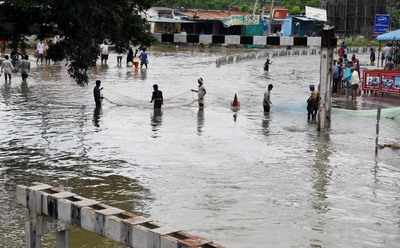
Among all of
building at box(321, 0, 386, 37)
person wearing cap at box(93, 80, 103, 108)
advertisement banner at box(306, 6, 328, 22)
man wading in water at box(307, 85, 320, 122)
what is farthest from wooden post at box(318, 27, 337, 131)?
building at box(321, 0, 386, 37)

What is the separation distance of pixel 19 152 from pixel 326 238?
8.74 m

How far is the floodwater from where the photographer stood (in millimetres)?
11383

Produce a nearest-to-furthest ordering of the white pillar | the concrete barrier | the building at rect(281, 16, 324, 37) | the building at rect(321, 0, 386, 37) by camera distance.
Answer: the concrete barrier, the white pillar, the building at rect(321, 0, 386, 37), the building at rect(281, 16, 324, 37)

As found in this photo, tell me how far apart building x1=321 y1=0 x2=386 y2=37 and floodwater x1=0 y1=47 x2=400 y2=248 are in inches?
1465

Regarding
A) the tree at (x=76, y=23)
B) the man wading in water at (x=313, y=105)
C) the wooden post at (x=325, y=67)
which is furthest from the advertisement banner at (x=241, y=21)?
the tree at (x=76, y=23)

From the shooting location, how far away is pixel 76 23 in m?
15.9

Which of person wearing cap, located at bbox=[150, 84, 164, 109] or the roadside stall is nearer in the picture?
person wearing cap, located at bbox=[150, 84, 164, 109]

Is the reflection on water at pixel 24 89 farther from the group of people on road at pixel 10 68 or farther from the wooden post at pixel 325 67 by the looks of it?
the wooden post at pixel 325 67

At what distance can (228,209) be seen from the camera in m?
12.2

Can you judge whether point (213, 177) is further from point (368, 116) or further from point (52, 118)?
point (368, 116)

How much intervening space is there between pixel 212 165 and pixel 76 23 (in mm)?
4399

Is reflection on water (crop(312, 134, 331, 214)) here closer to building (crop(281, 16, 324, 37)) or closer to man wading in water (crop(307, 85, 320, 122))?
man wading in water (crop(307, 85, 320, 122))

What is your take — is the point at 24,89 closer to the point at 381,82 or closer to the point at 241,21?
the point at 381,82

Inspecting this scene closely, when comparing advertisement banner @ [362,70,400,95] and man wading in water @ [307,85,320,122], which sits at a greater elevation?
advertisement banner @ [362,70,400,95]
